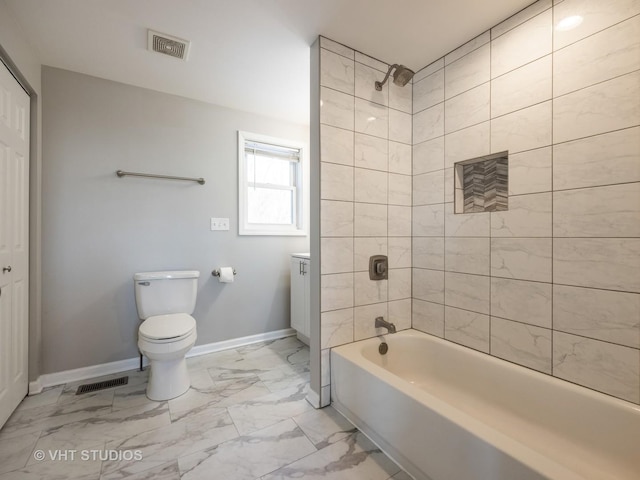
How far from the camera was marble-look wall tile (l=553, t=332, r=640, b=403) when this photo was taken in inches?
45.5

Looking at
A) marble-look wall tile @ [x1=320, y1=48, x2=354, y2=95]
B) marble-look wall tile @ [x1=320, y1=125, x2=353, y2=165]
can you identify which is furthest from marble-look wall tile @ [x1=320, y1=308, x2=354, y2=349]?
marble-look wall tile @ [x1=320, y1=48, x2=354, y2=95]

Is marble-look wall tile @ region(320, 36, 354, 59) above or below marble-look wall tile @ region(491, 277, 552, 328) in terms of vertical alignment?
above

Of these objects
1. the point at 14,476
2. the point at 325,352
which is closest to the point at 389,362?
the point at 325,352

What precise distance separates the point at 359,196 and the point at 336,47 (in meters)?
0.94

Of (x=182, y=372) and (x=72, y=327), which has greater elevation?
(x=72, y=327)

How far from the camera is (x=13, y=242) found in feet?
5.29

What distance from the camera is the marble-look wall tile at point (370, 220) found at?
184 centimetres

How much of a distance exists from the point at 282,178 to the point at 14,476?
2.62 meters

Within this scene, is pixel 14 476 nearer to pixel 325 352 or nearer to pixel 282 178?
pixel 325 352

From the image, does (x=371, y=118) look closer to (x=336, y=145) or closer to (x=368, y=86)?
(x=368, y=86)

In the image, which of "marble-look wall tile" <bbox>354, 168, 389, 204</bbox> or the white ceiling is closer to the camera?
the white ceiling

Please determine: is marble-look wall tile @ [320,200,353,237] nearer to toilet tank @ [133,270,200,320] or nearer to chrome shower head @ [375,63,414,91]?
chrome shower head @ [375,63,414,91]

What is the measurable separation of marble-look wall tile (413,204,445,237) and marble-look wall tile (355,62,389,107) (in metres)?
0.79

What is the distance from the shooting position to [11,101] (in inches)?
61.8
